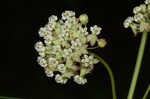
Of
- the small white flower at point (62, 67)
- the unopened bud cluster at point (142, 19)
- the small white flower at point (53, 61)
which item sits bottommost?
the small white flower at point (62, 67)

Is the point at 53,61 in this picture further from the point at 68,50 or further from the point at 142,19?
the point at 142,19

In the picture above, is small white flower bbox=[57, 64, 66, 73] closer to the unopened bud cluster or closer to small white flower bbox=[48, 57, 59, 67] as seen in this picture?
small white flower bbox=[48, 57, 59, 67]

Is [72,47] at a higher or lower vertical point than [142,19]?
lower

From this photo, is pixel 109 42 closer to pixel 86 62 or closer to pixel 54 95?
pixel 54 95

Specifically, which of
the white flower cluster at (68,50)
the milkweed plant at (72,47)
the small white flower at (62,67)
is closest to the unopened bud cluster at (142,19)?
the milkweed plant at (72,47)

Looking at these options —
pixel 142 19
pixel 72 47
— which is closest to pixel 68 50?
pixel 72 47

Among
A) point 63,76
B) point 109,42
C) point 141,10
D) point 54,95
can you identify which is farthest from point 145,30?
point 54,95

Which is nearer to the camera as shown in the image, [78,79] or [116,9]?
[78,79]

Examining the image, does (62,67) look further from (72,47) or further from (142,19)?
(142,19)

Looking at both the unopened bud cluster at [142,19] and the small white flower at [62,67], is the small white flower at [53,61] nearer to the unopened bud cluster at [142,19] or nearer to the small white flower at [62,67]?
the small white flower at [62,67]

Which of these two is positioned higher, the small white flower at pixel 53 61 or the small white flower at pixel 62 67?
the small white flower at pixel 53 61

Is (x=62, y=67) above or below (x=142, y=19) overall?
below
